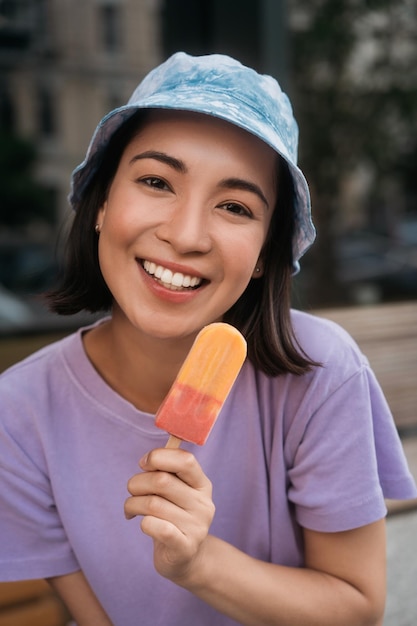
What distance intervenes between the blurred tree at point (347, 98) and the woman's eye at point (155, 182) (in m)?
4.40

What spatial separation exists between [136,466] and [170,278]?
1.48ft

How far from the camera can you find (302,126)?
601 centimetres

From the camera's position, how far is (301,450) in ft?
5.33

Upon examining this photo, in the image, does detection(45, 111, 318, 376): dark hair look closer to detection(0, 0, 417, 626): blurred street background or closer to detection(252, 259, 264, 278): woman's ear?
detection(252, 259, 264, 278): woman's ear

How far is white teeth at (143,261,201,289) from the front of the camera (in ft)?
4.83

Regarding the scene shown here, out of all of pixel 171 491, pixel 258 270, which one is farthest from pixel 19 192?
pixel 171 491

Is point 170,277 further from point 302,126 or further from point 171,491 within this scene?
point 302,126

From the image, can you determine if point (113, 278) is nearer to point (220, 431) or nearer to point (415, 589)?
point (220, 431)

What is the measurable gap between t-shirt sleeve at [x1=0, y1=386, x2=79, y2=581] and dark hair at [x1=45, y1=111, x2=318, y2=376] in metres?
0.32

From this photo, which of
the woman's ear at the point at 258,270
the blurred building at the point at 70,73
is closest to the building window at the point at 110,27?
the blurred building at the point at 70,73

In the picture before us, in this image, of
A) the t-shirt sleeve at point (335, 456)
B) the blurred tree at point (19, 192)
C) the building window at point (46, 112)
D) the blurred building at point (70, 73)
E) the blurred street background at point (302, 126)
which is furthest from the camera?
the building window at point (46, 112)

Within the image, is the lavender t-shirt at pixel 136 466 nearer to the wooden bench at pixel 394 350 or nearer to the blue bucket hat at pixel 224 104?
the blue bucket hat at pixel 224 104

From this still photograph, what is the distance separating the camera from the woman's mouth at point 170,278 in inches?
57.9

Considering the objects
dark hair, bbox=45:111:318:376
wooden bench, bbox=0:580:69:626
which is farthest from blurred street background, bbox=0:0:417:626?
dark hair, bbox=45:111:318:376
